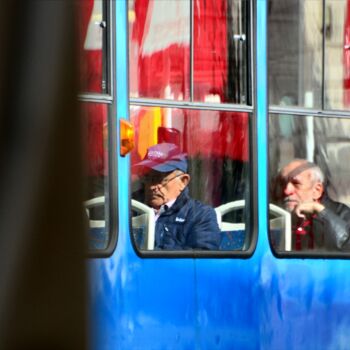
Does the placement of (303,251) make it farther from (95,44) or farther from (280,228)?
(95,44)

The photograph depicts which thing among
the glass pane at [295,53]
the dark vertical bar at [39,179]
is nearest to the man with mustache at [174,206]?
the glass pane at [295,53]

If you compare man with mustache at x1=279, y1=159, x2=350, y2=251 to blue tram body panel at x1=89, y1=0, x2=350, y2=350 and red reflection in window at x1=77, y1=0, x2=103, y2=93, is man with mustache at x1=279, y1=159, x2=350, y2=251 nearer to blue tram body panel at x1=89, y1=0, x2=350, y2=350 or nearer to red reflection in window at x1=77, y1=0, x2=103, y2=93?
blue tram body panel at x1=89, y1=0, x2=350, y2=350

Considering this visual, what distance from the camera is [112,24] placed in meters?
4.38

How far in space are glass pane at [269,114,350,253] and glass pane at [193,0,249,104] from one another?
30 centimetres

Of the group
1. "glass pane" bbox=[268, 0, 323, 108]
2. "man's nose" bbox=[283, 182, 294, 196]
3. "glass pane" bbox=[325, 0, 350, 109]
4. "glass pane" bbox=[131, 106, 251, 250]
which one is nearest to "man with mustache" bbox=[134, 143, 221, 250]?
"glass pane" bbox=[131, 106, 251, 250]

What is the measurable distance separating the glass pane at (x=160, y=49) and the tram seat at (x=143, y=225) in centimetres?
50

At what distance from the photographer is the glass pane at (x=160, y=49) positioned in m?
4.48

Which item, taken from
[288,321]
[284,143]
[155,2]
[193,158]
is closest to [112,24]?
[155,2]

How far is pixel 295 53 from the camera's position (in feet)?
16.8

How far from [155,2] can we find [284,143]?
1.02 meters

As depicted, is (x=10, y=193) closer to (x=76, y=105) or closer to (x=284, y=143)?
(x=76, y=105)

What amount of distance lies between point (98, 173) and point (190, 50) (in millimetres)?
807

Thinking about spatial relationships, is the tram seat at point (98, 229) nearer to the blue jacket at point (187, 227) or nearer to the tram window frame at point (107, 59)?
the blue jacket at point (187, 227)

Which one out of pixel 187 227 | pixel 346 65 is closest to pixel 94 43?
pixel 187 227
